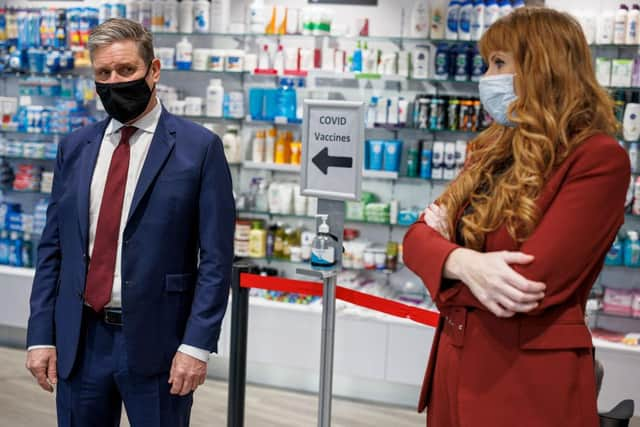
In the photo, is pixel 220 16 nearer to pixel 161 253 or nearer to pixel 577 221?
pixel 161 253

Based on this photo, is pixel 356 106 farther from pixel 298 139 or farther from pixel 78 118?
pixel 78 118

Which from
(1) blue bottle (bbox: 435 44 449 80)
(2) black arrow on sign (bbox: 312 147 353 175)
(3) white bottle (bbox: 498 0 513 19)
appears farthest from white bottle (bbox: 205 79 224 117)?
(2) black arrow on sign (bbox: 312 147 353 175)

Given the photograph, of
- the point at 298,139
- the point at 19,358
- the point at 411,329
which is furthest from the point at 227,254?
the point at 19,358

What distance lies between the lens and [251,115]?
224 inches

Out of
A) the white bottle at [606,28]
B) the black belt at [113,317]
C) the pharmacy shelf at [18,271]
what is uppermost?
the white bottle at [606,28]

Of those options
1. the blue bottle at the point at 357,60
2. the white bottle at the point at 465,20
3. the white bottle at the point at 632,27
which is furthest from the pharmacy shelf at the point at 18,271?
the white bottle at the point at 632,27

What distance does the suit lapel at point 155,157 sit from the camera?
232cm

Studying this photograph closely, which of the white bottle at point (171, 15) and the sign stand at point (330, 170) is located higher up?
the white bottle at point (171, 15)

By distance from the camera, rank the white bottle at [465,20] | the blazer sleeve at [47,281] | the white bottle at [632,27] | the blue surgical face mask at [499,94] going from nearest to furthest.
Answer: the blue surgical face mask at [499,94], the blazer sleeve at [47,281], the white bottle at [632,27], the white bottle at [465,20]

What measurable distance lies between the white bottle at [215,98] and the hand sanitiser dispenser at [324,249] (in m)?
2.95

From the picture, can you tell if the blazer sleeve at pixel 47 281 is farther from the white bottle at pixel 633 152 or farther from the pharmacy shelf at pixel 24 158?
the pharmacy shelf at pixel 24 158

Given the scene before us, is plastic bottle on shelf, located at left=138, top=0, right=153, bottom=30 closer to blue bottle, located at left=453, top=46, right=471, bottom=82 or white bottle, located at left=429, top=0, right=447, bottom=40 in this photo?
white bottle, located at left=429, top=0, right=447, bottom=40

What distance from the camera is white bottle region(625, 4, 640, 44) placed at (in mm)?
4949

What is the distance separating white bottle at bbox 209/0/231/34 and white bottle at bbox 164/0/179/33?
26 cm
